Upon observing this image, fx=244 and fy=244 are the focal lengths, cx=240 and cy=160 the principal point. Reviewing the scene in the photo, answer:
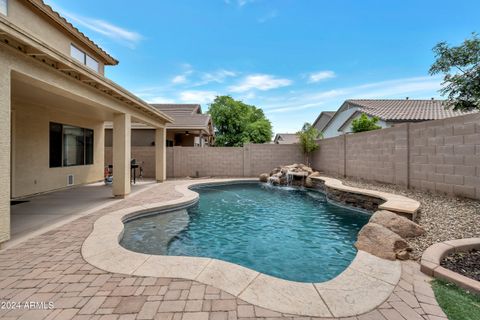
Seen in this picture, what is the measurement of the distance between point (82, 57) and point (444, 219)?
A: 42.3ft

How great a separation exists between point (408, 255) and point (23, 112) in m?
11.3

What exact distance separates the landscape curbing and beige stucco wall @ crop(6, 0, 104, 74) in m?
8.90

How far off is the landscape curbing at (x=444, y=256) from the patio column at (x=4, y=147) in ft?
20.7

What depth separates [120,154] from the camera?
830 centimetres

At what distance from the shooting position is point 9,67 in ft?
12.9

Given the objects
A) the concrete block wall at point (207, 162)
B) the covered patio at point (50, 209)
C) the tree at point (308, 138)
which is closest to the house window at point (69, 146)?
the covered patio at point (50, 209)

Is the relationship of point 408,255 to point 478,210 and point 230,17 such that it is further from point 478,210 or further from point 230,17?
point 230,17

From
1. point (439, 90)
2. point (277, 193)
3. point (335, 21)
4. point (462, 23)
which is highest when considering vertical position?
point (335, 21)

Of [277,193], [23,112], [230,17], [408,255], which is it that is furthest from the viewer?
[230,17]

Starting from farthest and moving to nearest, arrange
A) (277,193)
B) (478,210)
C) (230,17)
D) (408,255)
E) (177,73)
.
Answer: (177,73)
(230,17)
(277,193)
(478,210)
(408,255)

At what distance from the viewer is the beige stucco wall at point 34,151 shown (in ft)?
26.2

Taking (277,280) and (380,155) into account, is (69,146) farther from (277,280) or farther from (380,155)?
(380,155)

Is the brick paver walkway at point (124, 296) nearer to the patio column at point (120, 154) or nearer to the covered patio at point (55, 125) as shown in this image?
the covered patio at point (55, 125)

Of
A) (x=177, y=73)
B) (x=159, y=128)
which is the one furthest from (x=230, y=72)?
(x=159, y=128)
